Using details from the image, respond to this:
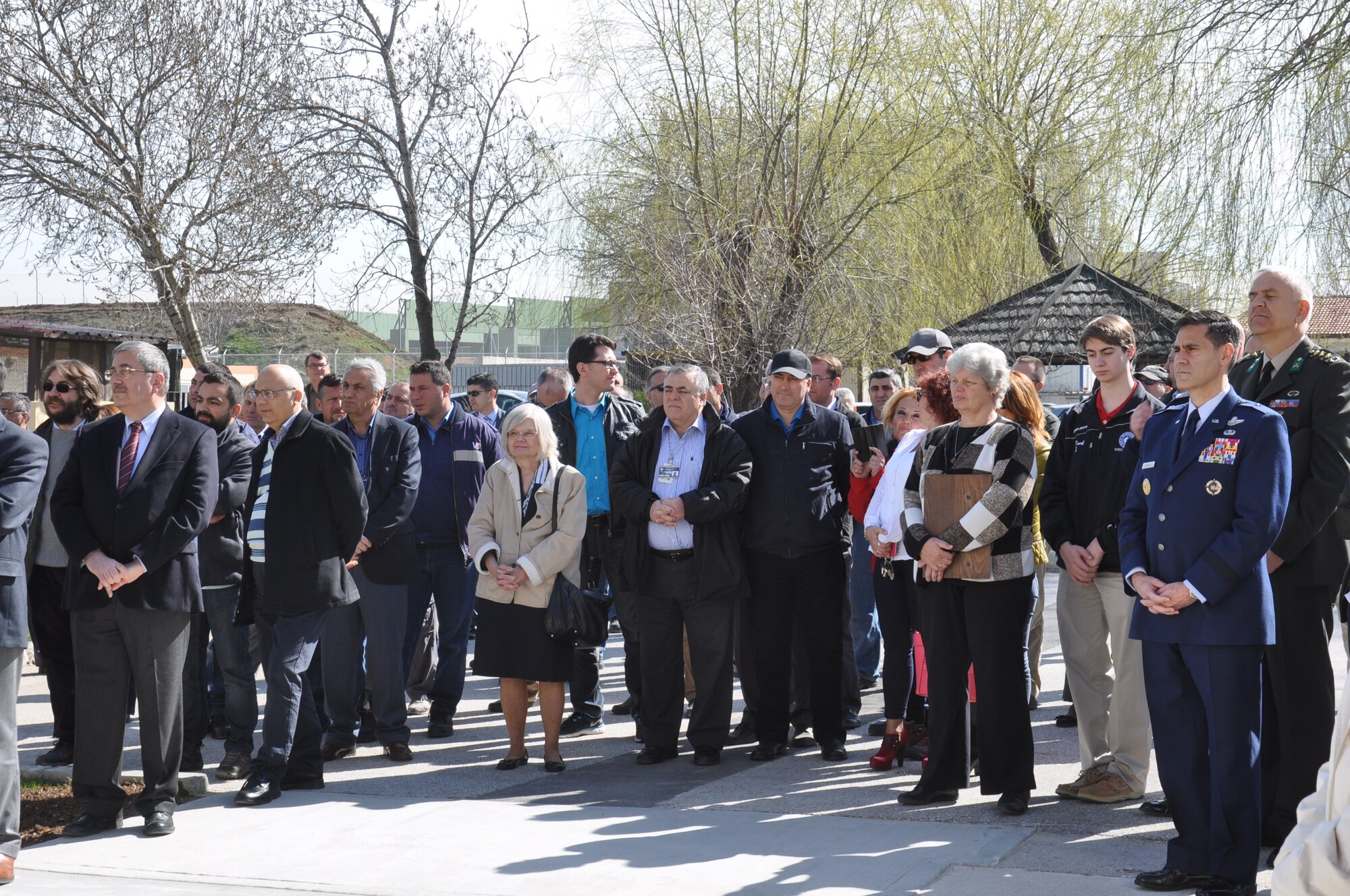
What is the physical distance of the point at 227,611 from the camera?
7648 mm

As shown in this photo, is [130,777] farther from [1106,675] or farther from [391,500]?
[1106,675]

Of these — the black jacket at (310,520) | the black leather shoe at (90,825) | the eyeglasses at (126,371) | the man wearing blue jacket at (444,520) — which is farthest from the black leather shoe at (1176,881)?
the eyeglasses at (126,371)

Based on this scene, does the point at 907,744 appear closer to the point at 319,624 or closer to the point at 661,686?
the point at 661,686

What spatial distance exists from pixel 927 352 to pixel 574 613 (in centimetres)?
259

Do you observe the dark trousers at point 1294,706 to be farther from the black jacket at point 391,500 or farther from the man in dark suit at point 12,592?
the man in dark suit at point 12,592

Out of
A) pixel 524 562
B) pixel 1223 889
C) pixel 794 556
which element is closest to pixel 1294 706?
pixel 1223 889

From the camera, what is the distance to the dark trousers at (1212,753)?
487 cm

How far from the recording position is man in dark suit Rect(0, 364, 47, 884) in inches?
218

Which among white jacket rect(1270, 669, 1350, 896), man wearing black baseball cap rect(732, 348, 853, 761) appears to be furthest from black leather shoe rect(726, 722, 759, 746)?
white jacket rect(1270, 669, 1350, 896)

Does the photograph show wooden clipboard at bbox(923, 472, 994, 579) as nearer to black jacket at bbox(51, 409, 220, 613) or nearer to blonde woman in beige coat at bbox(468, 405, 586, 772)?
blonde woman in beige coat at bbox(468, 405, 586, 772)

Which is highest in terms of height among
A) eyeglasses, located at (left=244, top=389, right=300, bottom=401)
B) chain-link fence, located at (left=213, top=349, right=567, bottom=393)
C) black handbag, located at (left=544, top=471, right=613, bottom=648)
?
chain-link fence, located at (left=213, top=349, right=567, bottom=393)

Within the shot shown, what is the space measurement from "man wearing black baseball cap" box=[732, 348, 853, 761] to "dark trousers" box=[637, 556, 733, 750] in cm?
23

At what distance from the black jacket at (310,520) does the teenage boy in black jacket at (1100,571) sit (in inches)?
140

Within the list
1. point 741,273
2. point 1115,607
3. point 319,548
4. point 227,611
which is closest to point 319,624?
point 319,548
